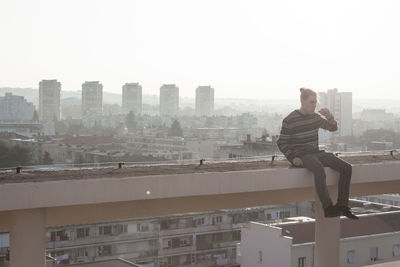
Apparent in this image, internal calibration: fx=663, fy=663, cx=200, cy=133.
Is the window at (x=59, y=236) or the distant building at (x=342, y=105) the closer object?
the window at (x=59, y=236)

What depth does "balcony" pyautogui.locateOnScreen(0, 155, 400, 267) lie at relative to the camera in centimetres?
395

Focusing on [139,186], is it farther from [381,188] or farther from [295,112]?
[381,188]

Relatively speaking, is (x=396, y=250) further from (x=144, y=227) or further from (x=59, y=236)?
(x=59, y=236)

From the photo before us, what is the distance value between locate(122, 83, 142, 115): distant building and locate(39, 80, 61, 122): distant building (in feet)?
78.8

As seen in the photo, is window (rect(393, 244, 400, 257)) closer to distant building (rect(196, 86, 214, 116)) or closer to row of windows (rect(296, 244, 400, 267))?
row of windows (rect(296, 244, 400, 267))

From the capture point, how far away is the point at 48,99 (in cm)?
11975

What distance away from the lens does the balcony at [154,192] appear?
13.0 ft

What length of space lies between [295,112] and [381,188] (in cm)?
116

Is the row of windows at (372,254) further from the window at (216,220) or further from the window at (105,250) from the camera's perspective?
the window at (216,220)

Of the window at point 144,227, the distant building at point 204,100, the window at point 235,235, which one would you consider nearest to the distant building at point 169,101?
the distant building at point 204,100

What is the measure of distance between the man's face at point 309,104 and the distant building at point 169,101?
143 metres

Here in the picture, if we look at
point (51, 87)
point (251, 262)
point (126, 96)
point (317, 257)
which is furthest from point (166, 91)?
point (317, 257)

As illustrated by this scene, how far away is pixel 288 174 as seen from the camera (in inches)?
187

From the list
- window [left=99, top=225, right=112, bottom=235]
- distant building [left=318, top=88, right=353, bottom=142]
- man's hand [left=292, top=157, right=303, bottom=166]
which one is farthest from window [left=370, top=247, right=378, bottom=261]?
distant building [left=318, top=88, right=353, bottom=142]
